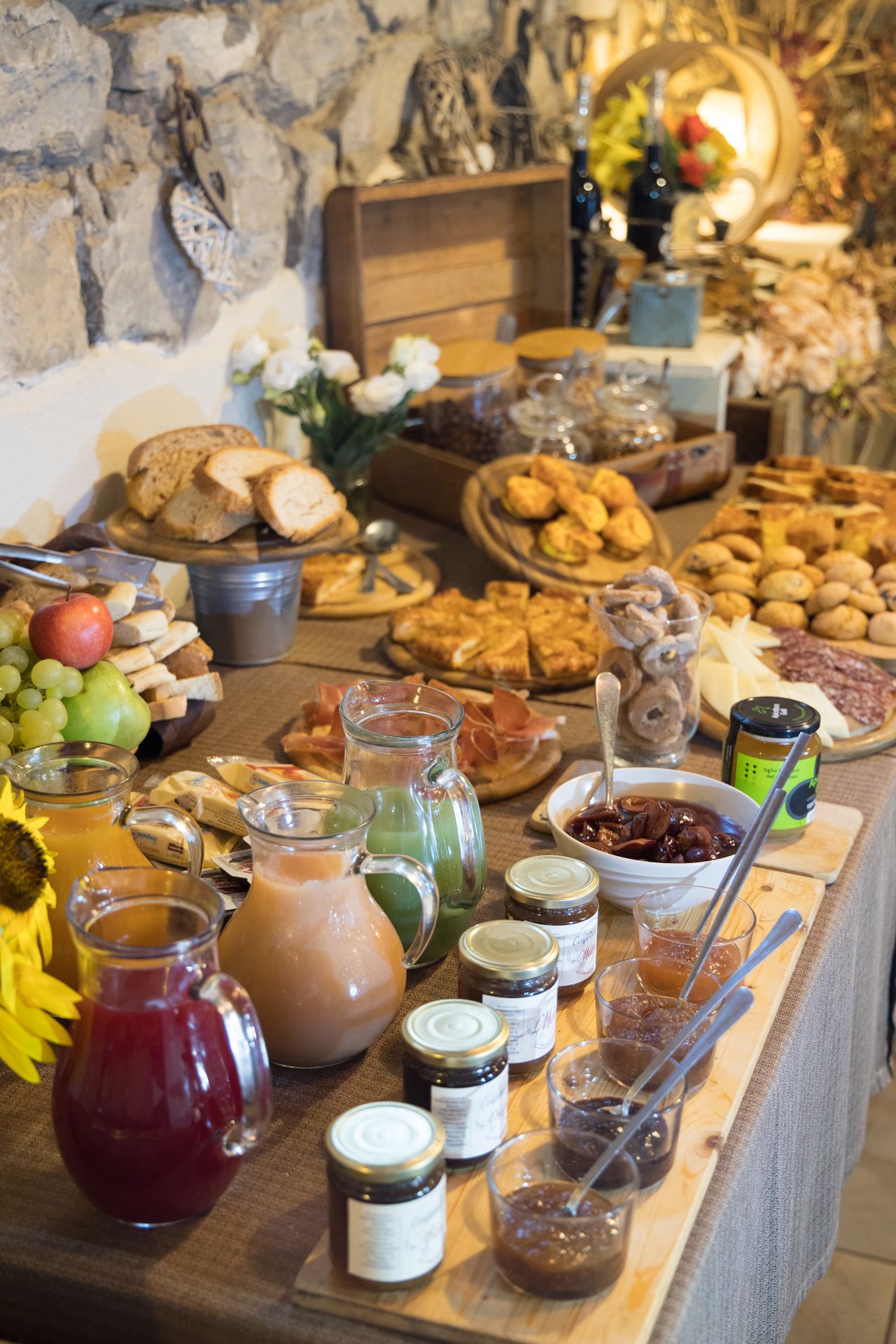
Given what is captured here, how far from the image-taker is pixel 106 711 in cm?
119

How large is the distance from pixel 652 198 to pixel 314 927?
227cm

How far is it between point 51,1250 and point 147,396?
3.91ft

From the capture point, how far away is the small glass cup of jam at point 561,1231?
66 centimetres

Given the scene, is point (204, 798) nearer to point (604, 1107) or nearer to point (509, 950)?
point (509, 950)

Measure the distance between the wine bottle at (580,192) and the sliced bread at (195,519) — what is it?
143cm

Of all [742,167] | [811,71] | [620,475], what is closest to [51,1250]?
[620,475]

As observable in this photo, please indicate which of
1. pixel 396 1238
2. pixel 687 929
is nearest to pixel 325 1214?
pixel 396 1238

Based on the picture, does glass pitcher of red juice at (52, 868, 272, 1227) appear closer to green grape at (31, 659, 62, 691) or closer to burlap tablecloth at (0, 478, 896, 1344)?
burlap tablecloth at (0, 478, 896, 1344)

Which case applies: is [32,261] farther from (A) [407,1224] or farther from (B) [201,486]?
(A) [407,1224]

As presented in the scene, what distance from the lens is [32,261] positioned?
4.61 ft

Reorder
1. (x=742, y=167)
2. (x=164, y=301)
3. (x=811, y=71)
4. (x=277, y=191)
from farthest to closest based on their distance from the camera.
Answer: (x=811, y=71) → (x=742, y=167) → (x=277, y=191) → (x=164, y=301)

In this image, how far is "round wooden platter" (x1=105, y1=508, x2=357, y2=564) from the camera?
4.69ft

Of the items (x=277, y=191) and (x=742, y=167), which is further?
(x=742, y=167)

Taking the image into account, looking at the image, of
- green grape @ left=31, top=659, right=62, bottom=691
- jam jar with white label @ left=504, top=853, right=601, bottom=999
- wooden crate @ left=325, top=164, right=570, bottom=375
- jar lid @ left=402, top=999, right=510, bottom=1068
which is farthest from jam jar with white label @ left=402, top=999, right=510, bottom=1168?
wooden crate @ left=325, top=164, right=570, bottom=375
